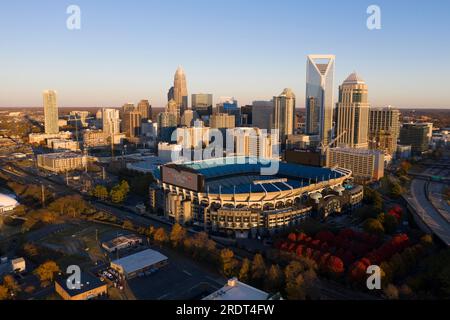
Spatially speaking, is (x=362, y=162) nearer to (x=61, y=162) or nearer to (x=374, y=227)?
(x=374, y=227)

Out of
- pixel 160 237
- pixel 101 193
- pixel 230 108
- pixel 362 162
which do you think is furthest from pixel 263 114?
pixel 160 237

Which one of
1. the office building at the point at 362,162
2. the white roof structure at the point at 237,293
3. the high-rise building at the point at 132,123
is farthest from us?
the high-rise building at the point at 132,123

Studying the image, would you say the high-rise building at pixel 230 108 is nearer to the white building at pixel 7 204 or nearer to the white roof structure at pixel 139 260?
the white building at pixel 7 204

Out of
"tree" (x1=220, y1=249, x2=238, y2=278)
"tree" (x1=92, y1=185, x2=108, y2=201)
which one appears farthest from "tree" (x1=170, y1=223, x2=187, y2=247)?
"tree" (x1=92, y1=185, x2=108, y2=201)

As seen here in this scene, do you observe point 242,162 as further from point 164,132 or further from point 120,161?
point 164,132

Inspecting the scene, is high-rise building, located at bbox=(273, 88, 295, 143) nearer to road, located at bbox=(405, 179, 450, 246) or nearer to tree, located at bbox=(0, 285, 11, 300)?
road, located at bbox=(405, 179, 450, 246)

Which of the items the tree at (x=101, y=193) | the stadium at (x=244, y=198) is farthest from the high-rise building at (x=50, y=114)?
the stadium at (x=244, y=198)
